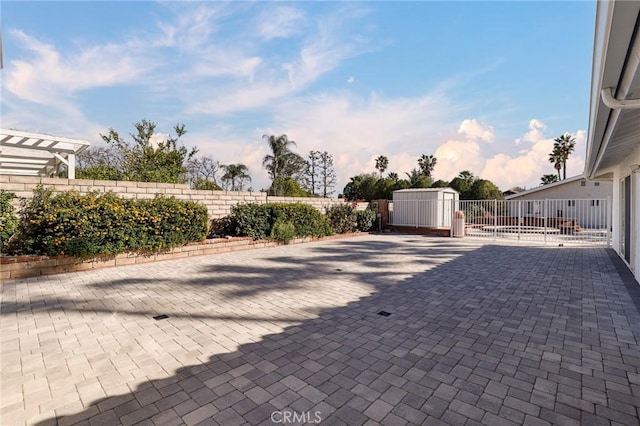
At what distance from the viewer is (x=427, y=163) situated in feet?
135

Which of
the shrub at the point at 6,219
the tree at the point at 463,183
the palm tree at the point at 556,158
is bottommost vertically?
the shrub at the point at 6,219

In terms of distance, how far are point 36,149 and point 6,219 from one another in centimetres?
454

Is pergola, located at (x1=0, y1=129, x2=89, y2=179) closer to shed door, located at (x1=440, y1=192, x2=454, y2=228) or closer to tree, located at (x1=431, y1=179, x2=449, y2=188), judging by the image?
shed door, located at (x1=440, y1=192, x2=454, y2=228)

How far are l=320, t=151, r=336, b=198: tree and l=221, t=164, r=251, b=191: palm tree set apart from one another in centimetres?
1256

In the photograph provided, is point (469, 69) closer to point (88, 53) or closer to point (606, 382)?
point (606, 382)

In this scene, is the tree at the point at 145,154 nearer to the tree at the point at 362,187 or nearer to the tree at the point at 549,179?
the tree at the point at 362,187

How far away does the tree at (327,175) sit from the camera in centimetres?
3603

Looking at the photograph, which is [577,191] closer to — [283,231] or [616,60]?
[283,231]

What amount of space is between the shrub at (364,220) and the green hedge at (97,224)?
9.32 m

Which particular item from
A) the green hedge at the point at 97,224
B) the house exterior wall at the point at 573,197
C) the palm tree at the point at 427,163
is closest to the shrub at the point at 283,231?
the green hedge at the point at 97,224

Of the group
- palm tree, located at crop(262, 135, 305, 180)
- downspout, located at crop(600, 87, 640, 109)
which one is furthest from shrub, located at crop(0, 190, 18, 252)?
palm tree, located at crop(262, 135, 305, 180)

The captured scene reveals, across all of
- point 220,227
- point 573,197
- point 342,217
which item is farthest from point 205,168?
point 573,197

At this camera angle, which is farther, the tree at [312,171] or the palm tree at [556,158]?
the palm tree at [556,158]

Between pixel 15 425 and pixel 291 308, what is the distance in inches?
119
